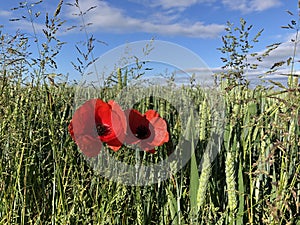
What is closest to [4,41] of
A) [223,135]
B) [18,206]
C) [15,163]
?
[15,163]

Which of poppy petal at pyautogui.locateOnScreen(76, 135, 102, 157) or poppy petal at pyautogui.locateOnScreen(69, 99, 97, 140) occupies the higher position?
poppy petal at pyautogui.locateOnScreen(69, 99, 97, 140)

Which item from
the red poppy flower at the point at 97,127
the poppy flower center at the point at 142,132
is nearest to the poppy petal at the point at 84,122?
the red poppy flower at the point at 97,127

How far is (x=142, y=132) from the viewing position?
35.4 inches

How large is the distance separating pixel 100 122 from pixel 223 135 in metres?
0.48

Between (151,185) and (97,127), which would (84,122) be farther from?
(151,185)

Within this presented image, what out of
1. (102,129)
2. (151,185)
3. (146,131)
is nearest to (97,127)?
(102,129)

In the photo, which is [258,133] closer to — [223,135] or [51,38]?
[223,135]

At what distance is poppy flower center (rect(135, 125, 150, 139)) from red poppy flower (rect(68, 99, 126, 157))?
66mm

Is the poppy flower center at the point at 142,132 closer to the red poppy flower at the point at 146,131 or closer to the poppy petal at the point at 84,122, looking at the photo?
the red poppy flower at the point at 146,131

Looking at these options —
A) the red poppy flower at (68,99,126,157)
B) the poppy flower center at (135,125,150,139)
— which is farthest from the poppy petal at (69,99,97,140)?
the poppy flower center at (135,125,150,139)

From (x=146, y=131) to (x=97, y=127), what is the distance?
0.12 meters

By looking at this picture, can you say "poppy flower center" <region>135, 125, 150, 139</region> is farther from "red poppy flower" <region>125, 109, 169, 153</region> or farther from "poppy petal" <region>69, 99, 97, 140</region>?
"poppy petal" <region>69, 99, 97, 140</region>

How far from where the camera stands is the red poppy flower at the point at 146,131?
0.87 metres

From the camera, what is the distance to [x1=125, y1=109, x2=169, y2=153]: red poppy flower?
2.85 ft
